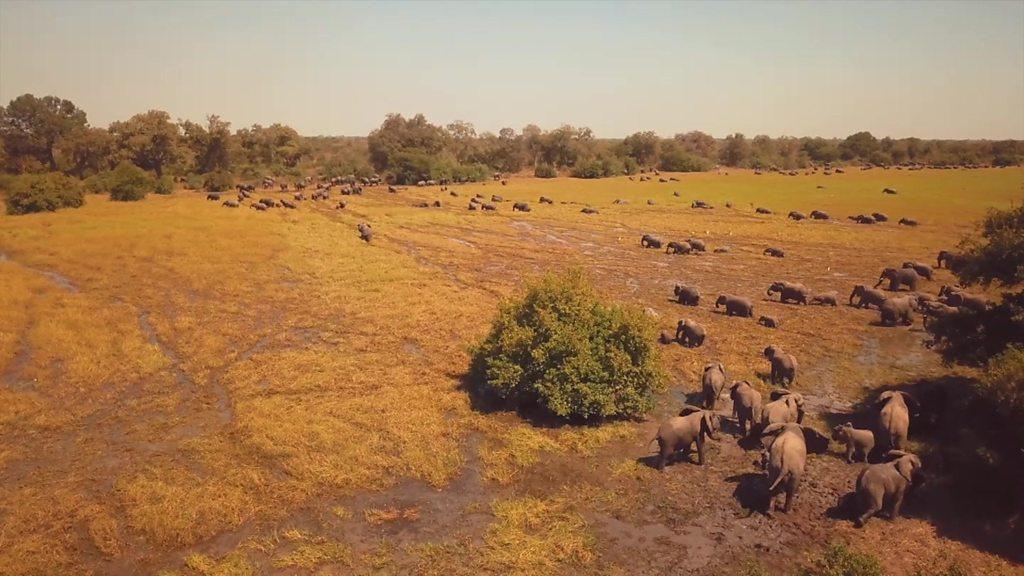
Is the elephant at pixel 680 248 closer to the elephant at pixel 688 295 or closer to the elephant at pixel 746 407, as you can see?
the elephant at pixel 688 295

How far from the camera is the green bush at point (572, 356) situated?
1460 cm

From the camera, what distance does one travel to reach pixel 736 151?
120 meters

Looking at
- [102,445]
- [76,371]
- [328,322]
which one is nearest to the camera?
[102,445]

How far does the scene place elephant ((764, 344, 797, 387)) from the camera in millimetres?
16922

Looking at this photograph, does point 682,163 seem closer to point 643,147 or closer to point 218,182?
point 643,147

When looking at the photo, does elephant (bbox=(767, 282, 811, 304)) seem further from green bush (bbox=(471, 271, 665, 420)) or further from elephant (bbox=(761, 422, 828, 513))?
elephant (bbox=(761, 422, 828, 513))

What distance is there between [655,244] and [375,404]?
2660 cm

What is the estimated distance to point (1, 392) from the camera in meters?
16.2

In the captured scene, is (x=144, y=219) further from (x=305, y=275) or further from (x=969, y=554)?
(x=969, y=554)

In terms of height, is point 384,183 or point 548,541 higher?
point 384,183

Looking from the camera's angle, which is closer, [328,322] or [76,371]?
[76,371]

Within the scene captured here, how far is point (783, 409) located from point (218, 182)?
2776 inches

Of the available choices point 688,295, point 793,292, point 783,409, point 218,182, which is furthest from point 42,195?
point 783,409

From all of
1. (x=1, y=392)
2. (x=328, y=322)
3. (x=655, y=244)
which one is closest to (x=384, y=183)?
(x=655, y=244)
